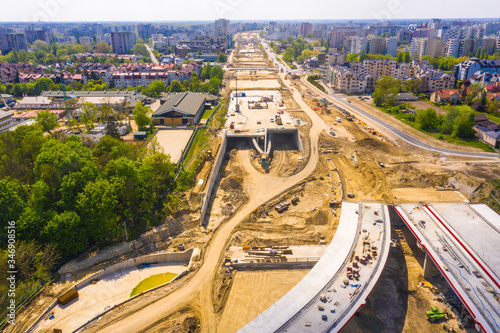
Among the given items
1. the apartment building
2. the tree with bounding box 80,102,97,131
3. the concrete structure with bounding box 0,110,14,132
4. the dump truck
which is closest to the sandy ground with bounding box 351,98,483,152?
the apartment building

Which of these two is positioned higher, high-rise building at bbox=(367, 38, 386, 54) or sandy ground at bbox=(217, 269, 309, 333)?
high-rise building at bbox=(367, 38, 386, 54)

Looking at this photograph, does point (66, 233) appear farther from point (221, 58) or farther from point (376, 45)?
point (376, 45)

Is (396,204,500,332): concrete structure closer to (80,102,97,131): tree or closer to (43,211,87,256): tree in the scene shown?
(43,211,87,256): tree

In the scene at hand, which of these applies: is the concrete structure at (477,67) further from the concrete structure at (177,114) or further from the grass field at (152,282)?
the grass field at (152,282)

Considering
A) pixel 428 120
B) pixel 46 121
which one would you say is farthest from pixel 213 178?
pixel 428 120

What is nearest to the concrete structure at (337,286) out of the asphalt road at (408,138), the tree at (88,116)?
the asphalt road at (408,138)

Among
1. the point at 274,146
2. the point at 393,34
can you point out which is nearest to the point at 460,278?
the point at 274,146
